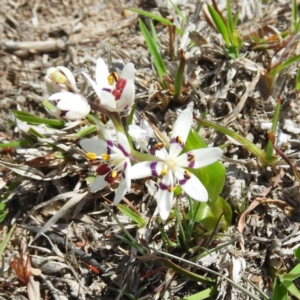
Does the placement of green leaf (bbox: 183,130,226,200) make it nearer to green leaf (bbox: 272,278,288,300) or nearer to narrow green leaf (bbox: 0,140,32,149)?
green leaf (bbox: 272,278,288,300)

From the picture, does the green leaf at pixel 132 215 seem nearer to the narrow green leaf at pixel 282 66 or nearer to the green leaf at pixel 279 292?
the green leaf at pixel 279 292

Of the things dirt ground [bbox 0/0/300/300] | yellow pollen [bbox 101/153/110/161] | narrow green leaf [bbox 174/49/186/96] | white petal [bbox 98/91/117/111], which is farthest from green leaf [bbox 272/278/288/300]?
narrow green leaf [bbox 174/49/186/96]

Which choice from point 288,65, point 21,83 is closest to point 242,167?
point 288,65

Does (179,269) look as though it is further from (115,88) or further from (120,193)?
(115,88)

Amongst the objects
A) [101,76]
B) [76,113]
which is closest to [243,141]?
[101,76]

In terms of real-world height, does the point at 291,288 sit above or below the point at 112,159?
below

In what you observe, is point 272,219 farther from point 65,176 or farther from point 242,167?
point 65,176
